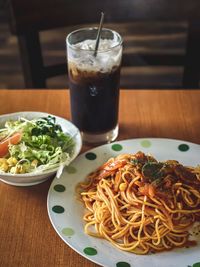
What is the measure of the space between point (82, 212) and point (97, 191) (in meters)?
0.07

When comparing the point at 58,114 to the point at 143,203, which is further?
the point at 58,114

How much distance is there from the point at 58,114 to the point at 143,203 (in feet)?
1.71

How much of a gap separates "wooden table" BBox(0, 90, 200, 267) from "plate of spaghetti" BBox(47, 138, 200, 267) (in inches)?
2.0

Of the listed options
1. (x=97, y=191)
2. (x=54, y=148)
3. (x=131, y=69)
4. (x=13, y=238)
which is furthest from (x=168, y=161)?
(x=131, y=69)

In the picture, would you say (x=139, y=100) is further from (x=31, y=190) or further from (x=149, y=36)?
(x=149, y=36)

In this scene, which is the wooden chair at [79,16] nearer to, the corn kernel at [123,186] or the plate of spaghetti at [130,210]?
the plate of spaghetti at [130,210]

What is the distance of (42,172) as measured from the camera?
119 cm

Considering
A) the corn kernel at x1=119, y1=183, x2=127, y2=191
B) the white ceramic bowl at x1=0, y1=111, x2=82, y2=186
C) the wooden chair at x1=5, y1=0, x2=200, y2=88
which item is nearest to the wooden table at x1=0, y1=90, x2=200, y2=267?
the white ceramic bowl at x1=0, y1=111, x2=82, y2=186

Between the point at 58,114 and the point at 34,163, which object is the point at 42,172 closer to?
the point at 34,163

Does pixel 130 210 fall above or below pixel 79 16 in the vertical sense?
below

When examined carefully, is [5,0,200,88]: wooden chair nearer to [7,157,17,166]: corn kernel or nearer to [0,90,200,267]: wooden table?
[0,90,200,267]: wooden table

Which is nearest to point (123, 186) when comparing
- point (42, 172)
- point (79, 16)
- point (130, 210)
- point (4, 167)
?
point (130, 210)

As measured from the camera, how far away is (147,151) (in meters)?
1.35

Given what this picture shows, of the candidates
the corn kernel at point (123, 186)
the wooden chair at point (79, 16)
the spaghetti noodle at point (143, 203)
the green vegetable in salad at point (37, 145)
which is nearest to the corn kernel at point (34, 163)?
the green vegetable in salad at point (37, 145)
